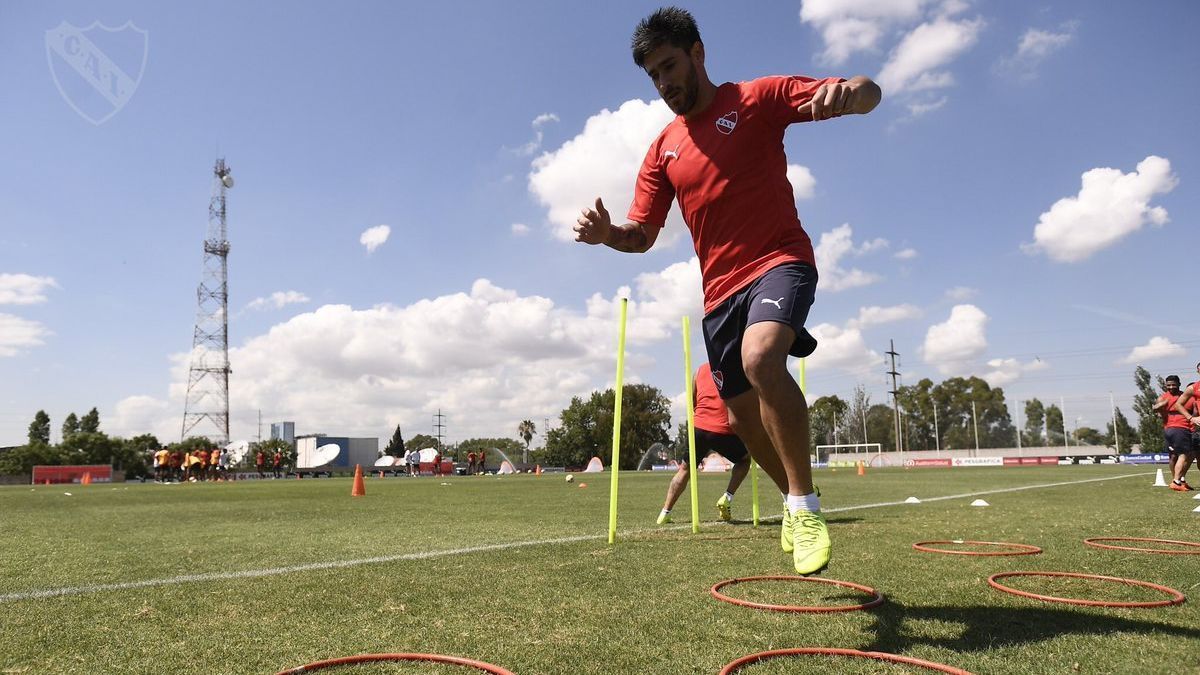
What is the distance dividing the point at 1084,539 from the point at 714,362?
12.3 ft

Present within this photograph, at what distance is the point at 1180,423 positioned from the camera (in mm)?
12484

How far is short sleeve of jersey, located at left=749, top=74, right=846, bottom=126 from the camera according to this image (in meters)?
3.51

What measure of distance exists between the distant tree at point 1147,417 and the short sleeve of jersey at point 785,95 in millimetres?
100775

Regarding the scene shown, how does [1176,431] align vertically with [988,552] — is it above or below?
above

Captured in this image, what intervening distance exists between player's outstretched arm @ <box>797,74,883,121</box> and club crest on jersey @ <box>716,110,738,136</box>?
55 cm

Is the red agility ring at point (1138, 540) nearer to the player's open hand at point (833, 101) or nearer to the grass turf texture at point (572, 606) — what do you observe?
the grass turf texture at point (572, 606)

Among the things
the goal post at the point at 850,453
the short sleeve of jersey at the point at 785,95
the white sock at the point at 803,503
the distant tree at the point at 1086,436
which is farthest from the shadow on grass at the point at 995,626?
the distant tree at the point at 1086,436

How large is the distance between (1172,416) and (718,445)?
391 inches

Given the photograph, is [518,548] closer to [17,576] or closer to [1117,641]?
[17,576]

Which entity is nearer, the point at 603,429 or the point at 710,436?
the point at 710,436

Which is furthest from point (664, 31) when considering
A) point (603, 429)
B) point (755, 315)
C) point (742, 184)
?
point (603, 429)

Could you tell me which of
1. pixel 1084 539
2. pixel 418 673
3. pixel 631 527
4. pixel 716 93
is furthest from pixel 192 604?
pixel 1084 539

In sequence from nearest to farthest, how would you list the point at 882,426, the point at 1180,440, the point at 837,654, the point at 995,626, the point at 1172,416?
the point at 837,654 → the point at 995,626 → the point at 1180,440 → the point at 1172,416 → the point at 882,426

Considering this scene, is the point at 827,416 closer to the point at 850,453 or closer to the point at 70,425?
the point at 850,453
